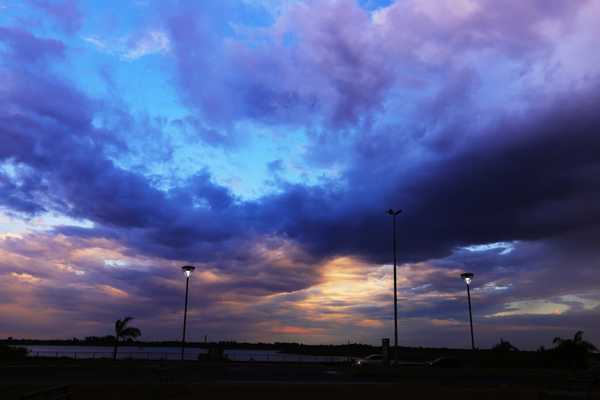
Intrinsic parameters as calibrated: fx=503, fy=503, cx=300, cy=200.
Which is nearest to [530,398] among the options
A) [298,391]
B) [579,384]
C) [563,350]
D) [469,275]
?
[579,384]

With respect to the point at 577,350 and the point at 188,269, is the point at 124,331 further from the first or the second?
the point at 577,350

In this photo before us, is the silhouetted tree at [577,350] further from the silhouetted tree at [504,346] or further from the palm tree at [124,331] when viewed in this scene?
the palm tree at [124,331]

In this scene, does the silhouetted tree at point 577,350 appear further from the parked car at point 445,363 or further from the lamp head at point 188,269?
the lamp head at point 188,269

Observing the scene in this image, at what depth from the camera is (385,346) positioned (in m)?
41.7

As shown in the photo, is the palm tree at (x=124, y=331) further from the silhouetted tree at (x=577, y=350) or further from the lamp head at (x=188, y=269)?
the silhouetted tree at (x=577, y=350)

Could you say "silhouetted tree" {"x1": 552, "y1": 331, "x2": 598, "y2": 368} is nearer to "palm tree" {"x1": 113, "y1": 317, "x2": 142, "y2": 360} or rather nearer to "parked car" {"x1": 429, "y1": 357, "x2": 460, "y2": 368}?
"parked car" {"x1": 429, "y1": 357, "x2": 460, "y2": 368}

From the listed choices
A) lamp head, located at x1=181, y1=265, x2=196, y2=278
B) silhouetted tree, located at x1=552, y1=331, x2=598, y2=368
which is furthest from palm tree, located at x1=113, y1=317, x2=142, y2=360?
silhouetted tree, located at x1=552, y1=331, x2=598, y2=368

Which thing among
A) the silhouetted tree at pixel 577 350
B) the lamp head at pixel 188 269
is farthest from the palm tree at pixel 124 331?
the silhouetted tree at pixel 577 350

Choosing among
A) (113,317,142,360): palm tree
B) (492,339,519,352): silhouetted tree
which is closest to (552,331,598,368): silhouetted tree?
(492,339,519,352): silhouetted tree

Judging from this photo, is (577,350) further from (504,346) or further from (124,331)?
(124,331)

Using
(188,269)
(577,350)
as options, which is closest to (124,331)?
(188,269)

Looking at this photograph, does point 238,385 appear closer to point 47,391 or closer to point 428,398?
point 428,398

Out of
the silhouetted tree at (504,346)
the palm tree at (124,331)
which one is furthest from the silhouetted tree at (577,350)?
the palm tree at (124,331)

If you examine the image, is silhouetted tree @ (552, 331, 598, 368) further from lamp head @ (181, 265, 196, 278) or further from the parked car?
lamp head @ (181, 265, 196, 278)
